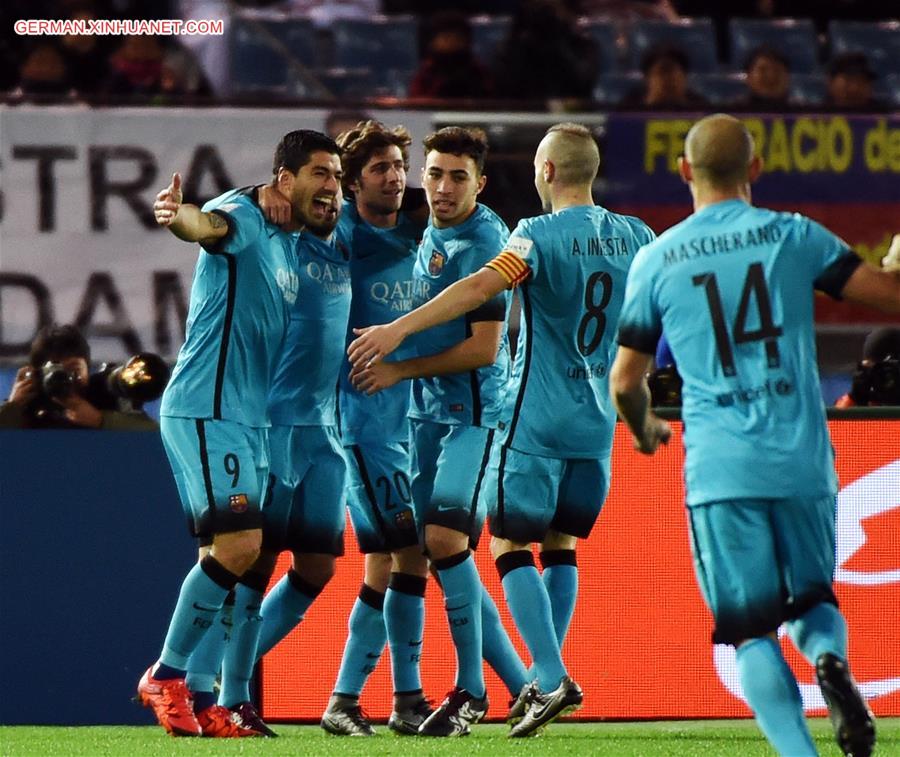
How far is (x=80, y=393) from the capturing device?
731 cm

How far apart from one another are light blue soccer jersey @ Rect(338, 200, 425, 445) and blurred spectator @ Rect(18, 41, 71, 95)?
196 inches

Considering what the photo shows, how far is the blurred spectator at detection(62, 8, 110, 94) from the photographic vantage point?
37.5 feet

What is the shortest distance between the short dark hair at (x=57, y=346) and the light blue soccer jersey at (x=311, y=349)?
4.83 ft

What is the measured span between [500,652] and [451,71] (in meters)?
6.03

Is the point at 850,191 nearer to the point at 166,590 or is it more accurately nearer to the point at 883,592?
the point at 883,592

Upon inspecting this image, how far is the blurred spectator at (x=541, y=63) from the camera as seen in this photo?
39.6 feet

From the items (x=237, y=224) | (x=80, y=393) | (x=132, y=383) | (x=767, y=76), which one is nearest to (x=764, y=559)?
(x=237, y=224)

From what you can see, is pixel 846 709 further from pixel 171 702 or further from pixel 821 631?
pixel 171 702

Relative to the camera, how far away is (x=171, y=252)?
980cm

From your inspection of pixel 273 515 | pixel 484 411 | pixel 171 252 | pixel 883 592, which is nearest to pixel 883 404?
pixel 883 592

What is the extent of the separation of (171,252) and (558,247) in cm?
407

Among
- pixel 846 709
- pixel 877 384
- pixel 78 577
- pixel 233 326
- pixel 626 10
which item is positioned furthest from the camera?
pixel 626 10

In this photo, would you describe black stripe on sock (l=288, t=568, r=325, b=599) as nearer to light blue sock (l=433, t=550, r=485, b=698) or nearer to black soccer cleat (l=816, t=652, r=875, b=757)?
light blue sock (l=433, t=550, r=485, b=698)

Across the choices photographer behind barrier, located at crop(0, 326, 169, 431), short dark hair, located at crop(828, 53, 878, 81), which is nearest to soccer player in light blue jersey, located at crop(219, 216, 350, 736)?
photographer behind barrier, located at crop(0, 326, 169, 431)
